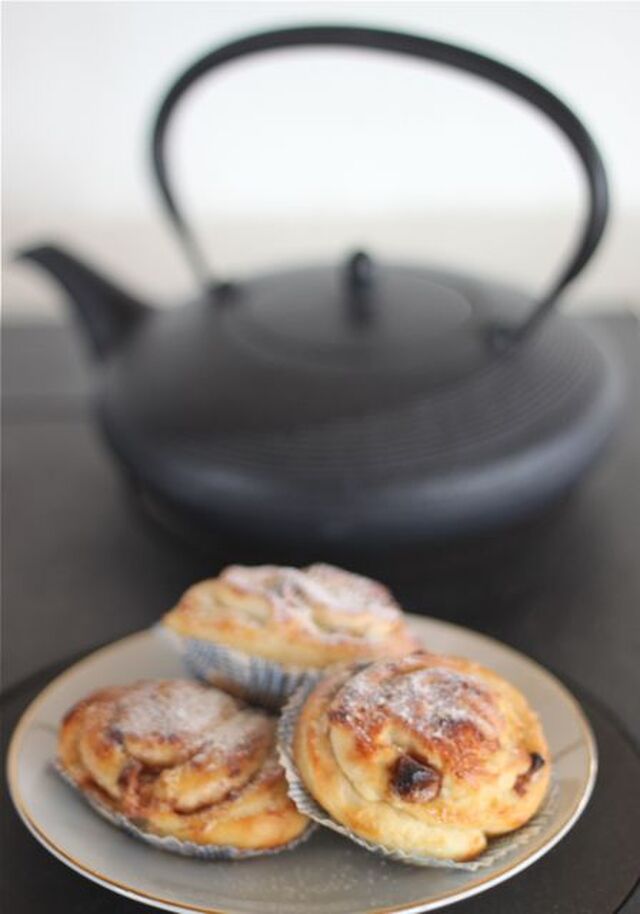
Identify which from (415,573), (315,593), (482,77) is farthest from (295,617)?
(482,77)

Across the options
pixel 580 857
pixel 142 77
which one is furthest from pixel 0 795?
pixel 142 77

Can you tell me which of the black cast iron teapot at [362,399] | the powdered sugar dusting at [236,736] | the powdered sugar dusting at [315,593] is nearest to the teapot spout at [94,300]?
the black cast iron teapot at [362,399]

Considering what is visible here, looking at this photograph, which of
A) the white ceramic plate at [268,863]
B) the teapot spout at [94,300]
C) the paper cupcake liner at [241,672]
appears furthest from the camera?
the teapot spout at [94,300]

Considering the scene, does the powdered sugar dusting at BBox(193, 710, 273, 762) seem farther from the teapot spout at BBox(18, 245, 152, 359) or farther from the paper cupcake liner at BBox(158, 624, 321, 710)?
the teapot spout at BBox(18, 245, 152, 359)

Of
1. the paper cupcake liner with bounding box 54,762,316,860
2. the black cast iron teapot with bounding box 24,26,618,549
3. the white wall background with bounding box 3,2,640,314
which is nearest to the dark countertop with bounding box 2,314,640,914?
the black cast iron teapot with bounding box 24,26,618,549

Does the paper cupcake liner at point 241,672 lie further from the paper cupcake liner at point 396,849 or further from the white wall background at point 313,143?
the white wall background at point 313,143

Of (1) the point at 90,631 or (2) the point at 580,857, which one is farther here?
(1) the point at 90,631

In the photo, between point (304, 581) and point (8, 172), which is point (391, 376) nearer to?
point (304, 581)
